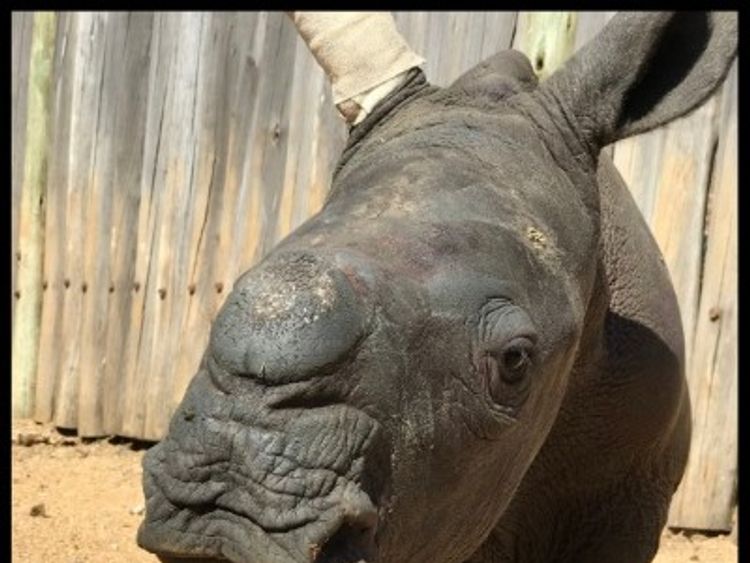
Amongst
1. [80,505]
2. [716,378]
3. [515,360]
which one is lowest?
[80,505]

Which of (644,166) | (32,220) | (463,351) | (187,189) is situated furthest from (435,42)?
(463,351)

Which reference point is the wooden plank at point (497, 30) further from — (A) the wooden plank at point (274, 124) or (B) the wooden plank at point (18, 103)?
(B) the wooden plank at point (18, 103)

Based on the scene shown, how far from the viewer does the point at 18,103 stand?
941 cm

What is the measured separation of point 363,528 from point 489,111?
1367 mm

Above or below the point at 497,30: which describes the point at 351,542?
below

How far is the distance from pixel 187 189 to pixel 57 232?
1149mm

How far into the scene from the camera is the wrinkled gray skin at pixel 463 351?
8.78 feet

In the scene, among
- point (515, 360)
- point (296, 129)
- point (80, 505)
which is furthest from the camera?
point (296, 129)

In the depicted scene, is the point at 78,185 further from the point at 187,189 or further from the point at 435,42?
the point at 435,42

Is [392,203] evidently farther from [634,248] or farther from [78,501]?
[78,501]

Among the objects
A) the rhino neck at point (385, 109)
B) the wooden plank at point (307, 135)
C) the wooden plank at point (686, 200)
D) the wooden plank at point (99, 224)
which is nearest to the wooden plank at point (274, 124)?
the wooden plank at point (307, 135)

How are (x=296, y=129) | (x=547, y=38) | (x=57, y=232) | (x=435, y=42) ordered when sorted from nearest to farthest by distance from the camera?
1. (x=547, y=38)
2. (x=435, y=42)
3. (x=296, y=129)
4. (x=57, y=232)

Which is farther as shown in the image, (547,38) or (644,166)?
(547,38)

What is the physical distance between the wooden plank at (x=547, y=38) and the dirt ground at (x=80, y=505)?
7.29 feet
